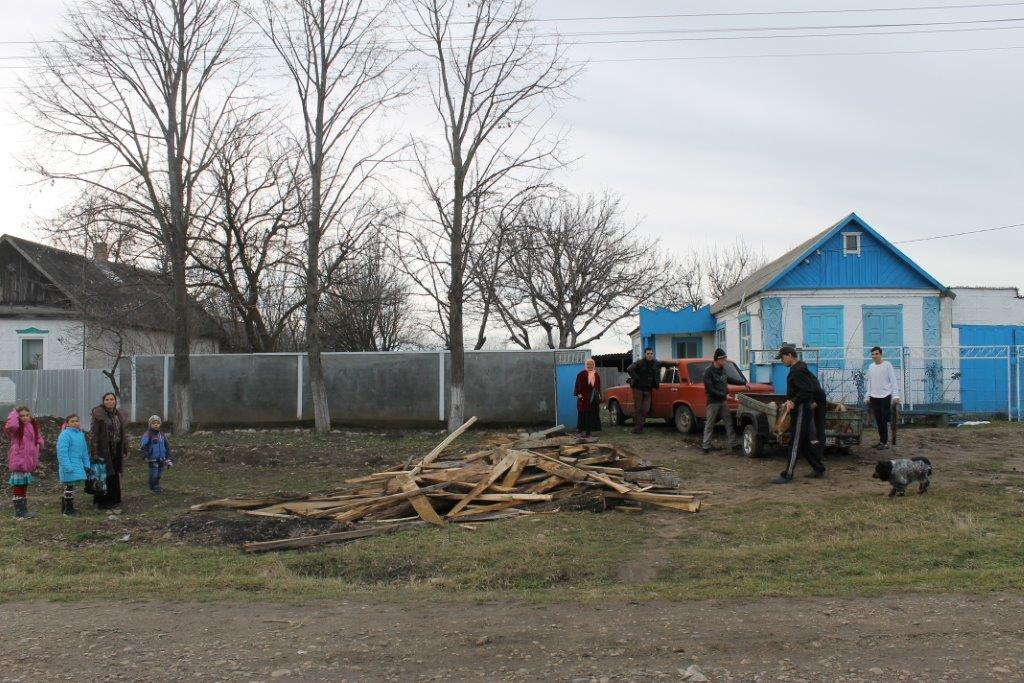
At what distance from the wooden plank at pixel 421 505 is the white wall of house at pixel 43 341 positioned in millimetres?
26869

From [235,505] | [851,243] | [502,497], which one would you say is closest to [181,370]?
[235,505]

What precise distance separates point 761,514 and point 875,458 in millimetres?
4890

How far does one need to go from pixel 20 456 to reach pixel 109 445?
1.08 m

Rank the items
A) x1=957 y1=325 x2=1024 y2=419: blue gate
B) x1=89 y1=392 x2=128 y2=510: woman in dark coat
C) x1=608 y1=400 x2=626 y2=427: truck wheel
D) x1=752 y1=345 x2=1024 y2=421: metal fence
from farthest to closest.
→ x1=752 y1=345 x2=1024 y2=421: metal fence → x1=957 y1=325 x2=1024 y2=419: blue gate → x1=608 y1=400 x2=626 y2=427: truck wheel → x1=89 y1=392 x2=128 y2=510: woman in dark coat

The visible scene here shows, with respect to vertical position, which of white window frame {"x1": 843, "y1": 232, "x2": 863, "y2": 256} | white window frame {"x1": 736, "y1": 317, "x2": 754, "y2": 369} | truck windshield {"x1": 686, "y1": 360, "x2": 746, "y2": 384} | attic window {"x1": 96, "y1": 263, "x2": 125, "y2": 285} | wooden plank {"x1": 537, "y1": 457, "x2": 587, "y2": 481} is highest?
white window frame {"x1": 843, "y1": 232, "x2": 863, "y2": 256}

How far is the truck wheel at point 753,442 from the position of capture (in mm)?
14078

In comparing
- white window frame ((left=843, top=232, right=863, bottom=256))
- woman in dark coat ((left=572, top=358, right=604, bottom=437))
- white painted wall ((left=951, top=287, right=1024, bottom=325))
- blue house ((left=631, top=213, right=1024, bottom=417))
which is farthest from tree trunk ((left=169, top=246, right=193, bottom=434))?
white painted wall ((left=951, top=287, right=1024, bottom=325))

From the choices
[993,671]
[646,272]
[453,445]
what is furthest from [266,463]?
[646,272]

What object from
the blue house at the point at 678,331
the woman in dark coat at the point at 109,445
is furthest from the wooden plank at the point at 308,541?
the blue house at the point at 678,331

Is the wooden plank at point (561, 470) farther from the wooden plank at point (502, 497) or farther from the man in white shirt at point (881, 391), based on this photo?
the man in white shirt at point (881, 391)

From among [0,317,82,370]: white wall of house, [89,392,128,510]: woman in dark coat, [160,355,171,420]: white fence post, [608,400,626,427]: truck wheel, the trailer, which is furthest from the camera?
[0,317,82,370]: white wall of house

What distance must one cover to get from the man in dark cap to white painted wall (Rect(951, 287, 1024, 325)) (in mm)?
13581

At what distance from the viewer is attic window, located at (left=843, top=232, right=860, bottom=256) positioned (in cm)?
2506

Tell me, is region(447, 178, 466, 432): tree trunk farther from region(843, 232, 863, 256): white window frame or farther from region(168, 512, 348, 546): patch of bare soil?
region(843, 232, 863, 256): white window frame
